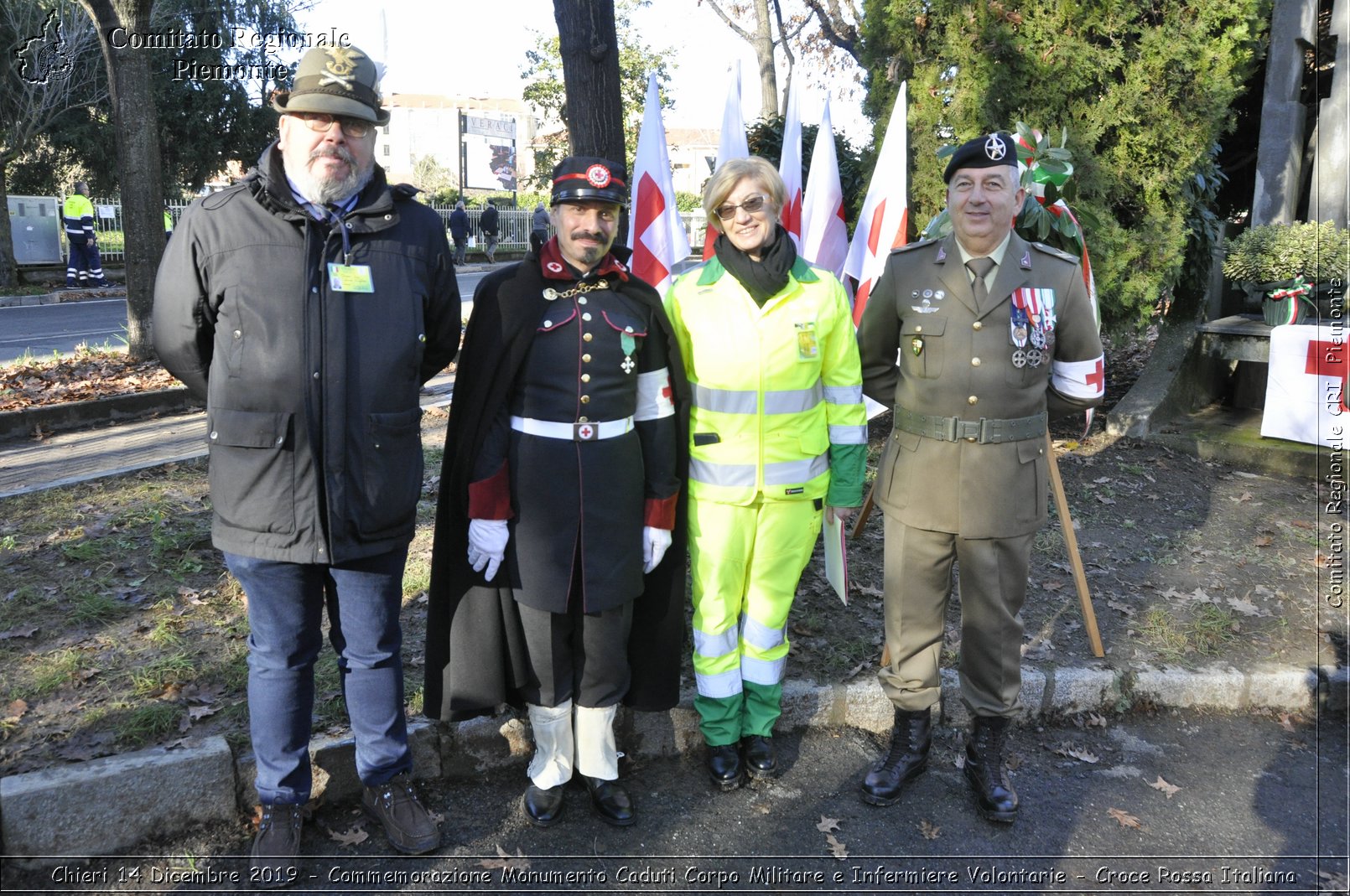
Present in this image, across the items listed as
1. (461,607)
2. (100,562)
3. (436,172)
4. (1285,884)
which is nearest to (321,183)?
(461,607)

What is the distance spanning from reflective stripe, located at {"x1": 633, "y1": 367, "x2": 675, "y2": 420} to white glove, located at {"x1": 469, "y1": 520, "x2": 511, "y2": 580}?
24.0 inches

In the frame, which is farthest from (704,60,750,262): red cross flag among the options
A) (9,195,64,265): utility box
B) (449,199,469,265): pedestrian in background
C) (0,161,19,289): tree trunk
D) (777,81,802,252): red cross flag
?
(449,199,469,265): pedestrian in background

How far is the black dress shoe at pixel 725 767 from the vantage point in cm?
377

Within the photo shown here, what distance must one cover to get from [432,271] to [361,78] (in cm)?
60

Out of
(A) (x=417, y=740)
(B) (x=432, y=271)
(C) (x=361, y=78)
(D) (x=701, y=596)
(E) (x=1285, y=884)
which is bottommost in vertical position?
(E) (x=1285, y=884)

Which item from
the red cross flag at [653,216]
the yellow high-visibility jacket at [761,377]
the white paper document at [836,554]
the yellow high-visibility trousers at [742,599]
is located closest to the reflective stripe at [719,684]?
the yellow high-visibility trousers at [742,599]

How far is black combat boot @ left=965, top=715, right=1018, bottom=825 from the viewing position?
361 centimetres

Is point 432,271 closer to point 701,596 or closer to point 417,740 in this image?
point 701,596

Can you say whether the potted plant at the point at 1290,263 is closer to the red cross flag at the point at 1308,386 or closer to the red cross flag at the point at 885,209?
the red cross flag at the point at 1308,386

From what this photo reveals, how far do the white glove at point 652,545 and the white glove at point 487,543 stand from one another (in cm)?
50

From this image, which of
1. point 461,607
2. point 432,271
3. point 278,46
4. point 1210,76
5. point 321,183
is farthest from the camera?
point 278,46

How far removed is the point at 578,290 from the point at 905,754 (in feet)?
6.98

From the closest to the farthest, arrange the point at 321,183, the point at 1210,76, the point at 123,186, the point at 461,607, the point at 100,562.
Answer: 1. the point at 321,183
2. the point at 461,607
3. the point at 100,562
4. the point at 1210,76
5. the point at 123,186

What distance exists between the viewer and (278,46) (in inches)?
754
